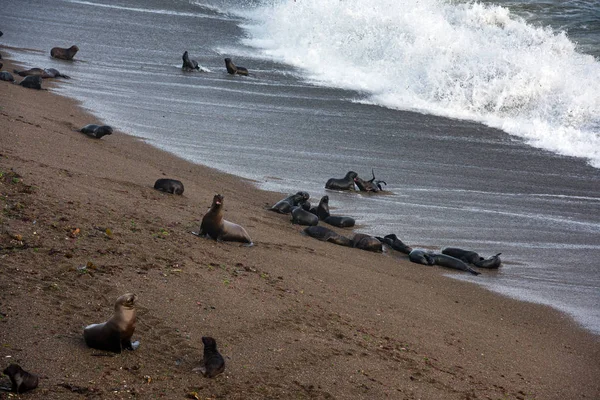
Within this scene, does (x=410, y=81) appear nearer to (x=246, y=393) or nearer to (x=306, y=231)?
(x=306, y=231)

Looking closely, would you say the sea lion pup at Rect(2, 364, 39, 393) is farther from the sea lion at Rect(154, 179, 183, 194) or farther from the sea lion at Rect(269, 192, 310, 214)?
the sea lion at Rect(269, 192, 310, 214)

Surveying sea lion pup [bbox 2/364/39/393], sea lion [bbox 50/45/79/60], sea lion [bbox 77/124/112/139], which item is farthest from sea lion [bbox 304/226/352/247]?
sea lion [bbox 50/45/79/60]

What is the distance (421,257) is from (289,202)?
1959mm

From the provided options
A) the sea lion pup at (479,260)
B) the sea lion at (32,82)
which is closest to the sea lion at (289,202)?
the sea lion pup at (479,260)

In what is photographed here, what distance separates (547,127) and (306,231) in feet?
32.2

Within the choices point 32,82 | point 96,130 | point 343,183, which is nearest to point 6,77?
point 32,82

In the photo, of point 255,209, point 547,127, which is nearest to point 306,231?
point 255,209

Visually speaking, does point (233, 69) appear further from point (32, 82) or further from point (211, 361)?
point (211, 361)

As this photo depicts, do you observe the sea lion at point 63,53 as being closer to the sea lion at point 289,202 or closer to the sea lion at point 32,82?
the sea lion at point 32,82

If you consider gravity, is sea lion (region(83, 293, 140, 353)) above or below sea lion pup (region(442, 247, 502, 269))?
above

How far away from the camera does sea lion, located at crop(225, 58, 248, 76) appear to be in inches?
773

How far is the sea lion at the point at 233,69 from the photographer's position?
64.4 feet

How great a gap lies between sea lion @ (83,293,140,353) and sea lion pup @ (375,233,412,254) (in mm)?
4867

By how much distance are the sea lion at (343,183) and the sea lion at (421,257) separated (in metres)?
2.41
